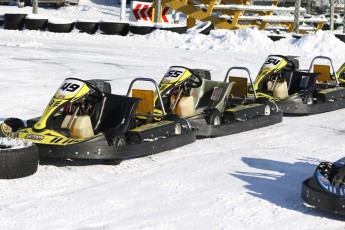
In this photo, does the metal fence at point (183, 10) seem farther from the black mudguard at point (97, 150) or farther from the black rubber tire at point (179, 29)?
the black mudguard at point (97, 150)

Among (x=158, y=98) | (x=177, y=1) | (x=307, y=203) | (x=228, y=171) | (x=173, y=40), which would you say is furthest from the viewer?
(x=177, y=1)

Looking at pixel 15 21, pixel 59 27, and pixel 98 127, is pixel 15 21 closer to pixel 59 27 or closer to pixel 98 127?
pixel 59 27

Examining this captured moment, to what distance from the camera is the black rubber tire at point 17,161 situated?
6.64 metres

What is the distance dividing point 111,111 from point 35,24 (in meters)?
14.2

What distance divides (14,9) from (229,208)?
74.3 feet

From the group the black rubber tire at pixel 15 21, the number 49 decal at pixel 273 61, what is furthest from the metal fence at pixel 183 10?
the number 49 decal at pixel 273 61

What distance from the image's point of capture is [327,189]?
19.1 feet

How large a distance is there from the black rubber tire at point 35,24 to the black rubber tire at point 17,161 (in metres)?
15.3

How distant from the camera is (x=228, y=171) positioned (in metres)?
7.42

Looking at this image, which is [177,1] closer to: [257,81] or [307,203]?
[257,81]

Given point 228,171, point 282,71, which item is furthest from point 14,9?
point 228,171

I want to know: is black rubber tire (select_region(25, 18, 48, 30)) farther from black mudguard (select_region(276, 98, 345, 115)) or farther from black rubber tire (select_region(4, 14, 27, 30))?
black mudguard (select_region(276, 98, 345, 115))

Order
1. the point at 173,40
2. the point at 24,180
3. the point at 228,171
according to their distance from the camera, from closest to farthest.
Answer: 1. the point at 24,180
2. the point at 228,171
3. the point at 173,40

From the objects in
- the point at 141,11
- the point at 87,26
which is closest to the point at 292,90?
the point at 87,26
